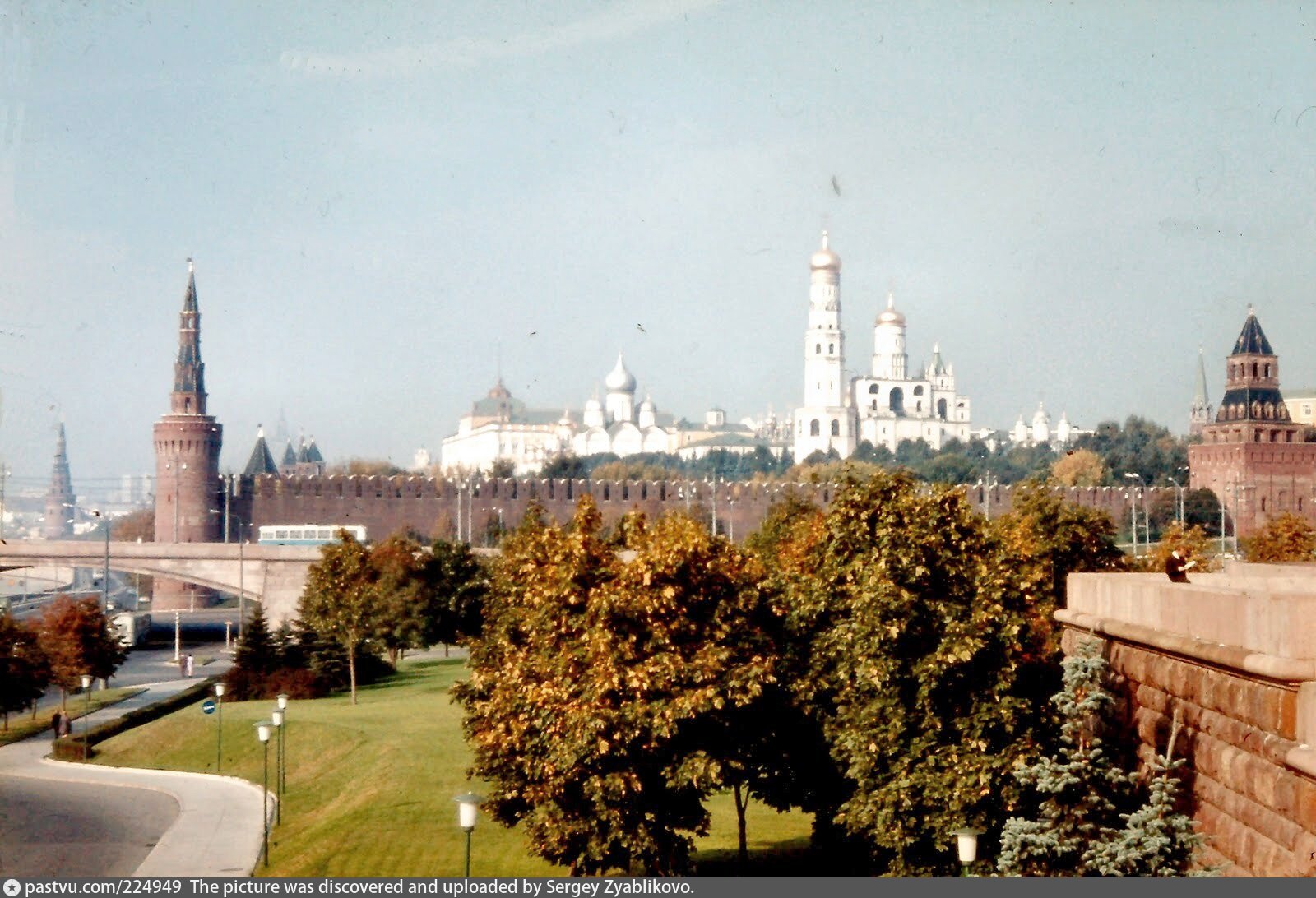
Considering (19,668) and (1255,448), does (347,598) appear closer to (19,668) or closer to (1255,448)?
(19,668)

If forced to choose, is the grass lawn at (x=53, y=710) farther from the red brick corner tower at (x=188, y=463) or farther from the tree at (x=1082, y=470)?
the tree at (x=1082, y=470)

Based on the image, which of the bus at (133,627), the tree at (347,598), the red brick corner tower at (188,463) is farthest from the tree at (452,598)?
the red brick corner tower at (188,463)

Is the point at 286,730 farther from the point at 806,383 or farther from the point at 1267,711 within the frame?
the point at 806,383

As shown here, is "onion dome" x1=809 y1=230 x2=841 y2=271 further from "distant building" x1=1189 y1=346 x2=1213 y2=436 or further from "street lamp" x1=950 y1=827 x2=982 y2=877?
"street lamp" x1=950 y1=827 x2=982 y2=877

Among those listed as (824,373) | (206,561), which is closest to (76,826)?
(206,561)

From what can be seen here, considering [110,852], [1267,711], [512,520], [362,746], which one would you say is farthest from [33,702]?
[512,520]

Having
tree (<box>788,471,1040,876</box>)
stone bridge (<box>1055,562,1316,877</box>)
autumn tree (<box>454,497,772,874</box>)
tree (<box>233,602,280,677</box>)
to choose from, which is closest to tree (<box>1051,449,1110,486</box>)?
tree (<box>233,602,280,677</box>)
